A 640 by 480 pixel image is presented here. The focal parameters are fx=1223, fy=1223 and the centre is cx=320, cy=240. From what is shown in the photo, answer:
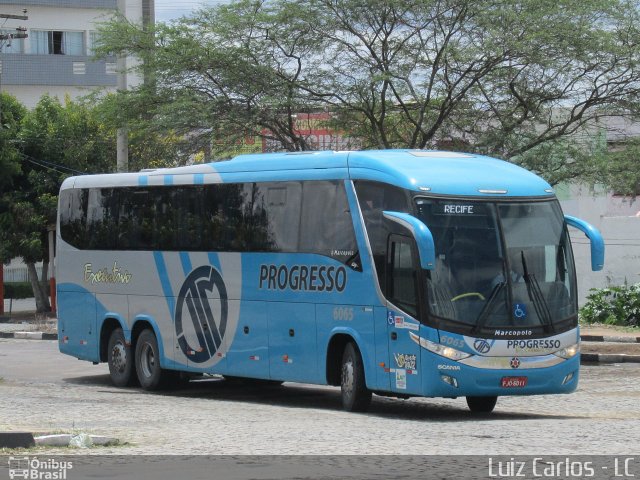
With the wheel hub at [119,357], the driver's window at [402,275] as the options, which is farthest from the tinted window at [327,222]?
the wheel hub at [119,357]

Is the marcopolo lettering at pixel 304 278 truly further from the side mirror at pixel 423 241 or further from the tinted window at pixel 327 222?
the side mirror at pixel 423 241

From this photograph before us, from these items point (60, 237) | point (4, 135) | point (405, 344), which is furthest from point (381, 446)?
point (4, 135)

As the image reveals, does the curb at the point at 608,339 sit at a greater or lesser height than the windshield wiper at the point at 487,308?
lesser

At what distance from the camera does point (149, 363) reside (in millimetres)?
20625

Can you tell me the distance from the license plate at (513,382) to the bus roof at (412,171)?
2.35 m

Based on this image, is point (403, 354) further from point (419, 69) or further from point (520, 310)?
point (419, 69)

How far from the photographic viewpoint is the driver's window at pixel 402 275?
597 inches

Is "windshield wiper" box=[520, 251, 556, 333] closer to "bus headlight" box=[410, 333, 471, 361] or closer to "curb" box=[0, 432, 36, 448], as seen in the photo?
"bus headlight" box=[410, 333, 471, 361]

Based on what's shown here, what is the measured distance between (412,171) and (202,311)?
5061 mm

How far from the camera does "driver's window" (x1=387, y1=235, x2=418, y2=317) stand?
15164 mm

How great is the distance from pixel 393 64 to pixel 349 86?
1.11 meters

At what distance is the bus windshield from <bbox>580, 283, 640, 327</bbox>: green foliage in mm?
17199
